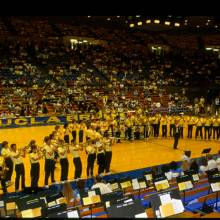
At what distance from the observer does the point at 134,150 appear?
64.6 ft

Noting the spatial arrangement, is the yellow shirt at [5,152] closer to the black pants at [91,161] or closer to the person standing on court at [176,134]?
the black pants at [91,161]

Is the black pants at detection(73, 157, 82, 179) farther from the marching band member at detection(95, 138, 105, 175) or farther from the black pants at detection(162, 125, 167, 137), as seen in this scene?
the black pants at detection(162, 125, 167, 137)

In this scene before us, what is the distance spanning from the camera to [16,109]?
28.4 m

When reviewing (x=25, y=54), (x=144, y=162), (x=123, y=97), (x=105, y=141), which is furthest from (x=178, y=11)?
(x=25, y=54)

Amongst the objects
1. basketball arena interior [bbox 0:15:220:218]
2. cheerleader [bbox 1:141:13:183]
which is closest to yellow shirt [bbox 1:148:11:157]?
cheerleader [bbox 1:141:13:183]

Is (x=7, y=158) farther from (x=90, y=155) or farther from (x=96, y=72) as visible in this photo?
(x=96, y=72)

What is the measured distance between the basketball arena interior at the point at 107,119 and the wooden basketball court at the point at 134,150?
0.06 metres

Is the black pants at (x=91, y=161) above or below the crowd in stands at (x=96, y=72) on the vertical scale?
below

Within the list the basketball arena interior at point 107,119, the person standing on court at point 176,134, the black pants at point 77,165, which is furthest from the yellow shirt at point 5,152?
the person standing on court at point 176,134

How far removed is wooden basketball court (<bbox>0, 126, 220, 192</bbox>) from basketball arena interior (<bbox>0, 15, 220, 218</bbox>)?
0.06 meters

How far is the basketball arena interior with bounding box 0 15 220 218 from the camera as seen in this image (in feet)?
29.9

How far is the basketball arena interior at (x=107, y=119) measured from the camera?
9109mm

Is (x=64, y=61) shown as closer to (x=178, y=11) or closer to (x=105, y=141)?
(x=105, y=141)

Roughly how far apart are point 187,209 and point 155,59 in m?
35.1
